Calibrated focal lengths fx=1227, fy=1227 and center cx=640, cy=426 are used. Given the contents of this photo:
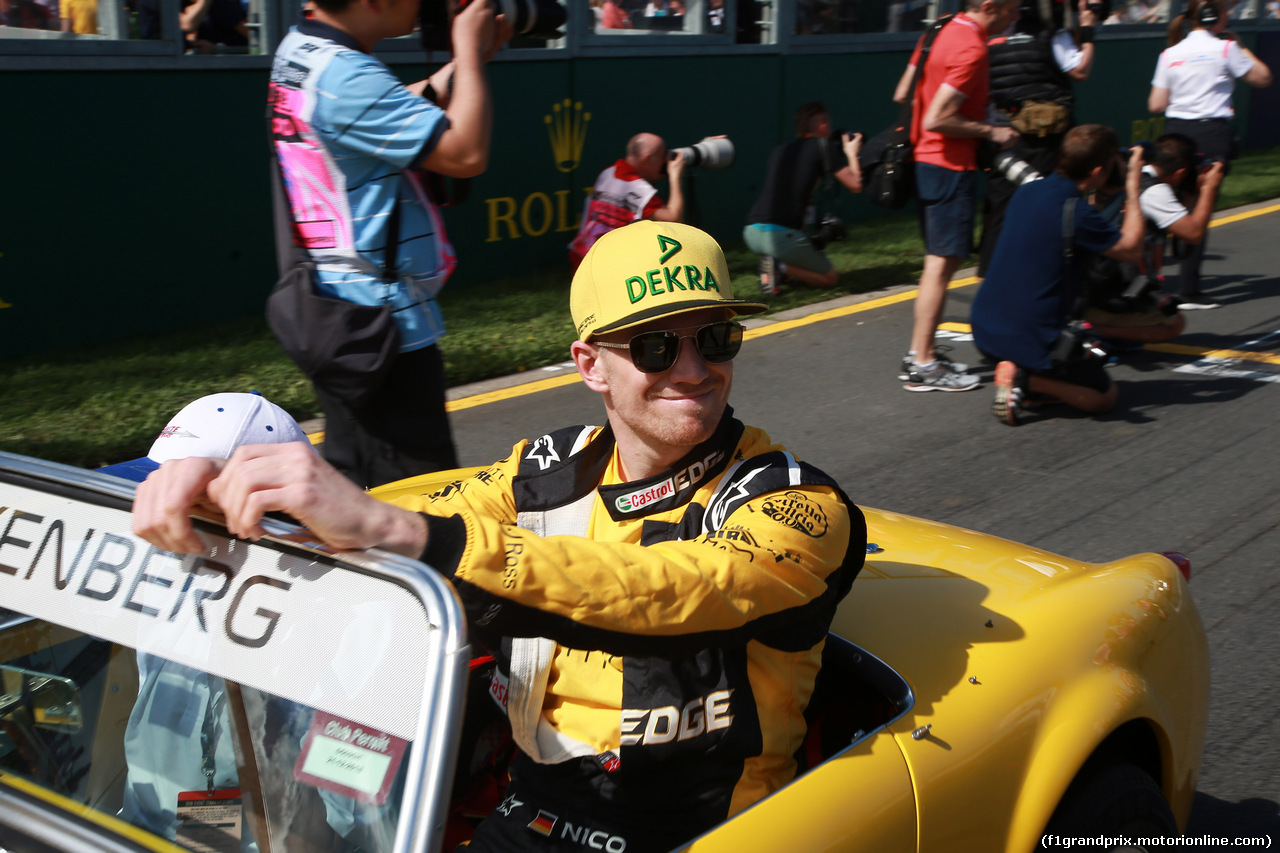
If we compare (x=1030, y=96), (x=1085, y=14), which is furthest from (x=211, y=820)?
(x=1085, y=14)

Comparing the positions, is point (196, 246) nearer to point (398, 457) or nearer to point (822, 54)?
point (398, 457)

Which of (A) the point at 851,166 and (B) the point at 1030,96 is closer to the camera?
(B) the point at 1030,96

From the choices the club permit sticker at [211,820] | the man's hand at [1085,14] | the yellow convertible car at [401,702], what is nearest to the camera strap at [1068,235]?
the yellow convertible car at [401,702]

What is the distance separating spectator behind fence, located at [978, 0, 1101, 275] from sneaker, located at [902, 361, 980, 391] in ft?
3.84

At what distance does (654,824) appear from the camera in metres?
1.87

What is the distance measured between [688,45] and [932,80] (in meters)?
4.48

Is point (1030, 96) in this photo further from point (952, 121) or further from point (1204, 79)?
point (1204, 79)

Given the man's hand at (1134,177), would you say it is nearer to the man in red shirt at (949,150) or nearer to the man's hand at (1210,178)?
the man in red shirt at (949,150)

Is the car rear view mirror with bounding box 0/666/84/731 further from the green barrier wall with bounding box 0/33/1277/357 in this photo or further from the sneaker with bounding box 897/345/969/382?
the green barrier wall with bounding box 0/33/1277/357

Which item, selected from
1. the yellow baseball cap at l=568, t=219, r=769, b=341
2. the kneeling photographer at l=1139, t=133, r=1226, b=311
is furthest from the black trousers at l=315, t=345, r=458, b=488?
the kneeling photographer at l=1139, t=133, r=1226, b=311

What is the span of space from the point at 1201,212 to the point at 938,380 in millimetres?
2583

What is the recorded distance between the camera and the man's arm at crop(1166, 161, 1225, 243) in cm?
763

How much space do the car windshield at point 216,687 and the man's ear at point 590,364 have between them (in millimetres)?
833

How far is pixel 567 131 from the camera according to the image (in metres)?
9.95
